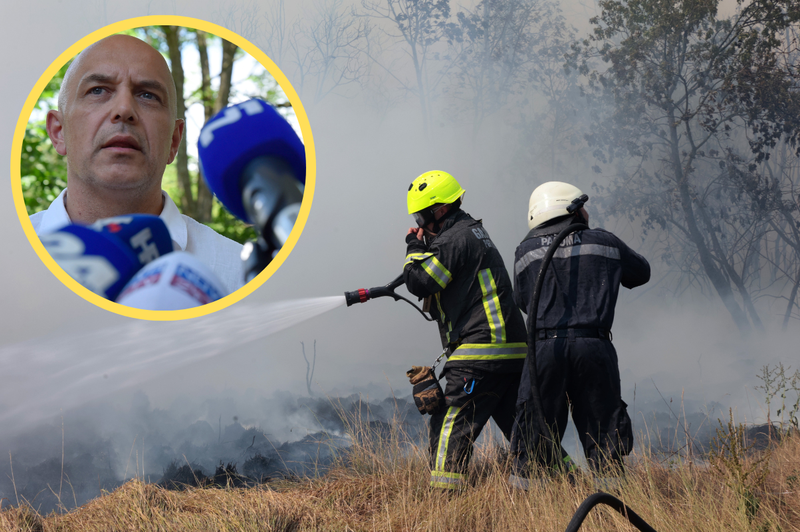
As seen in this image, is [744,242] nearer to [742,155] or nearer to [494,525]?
[742,155]

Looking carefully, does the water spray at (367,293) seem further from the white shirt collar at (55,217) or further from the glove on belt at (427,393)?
the white shirt collar at (55,217)

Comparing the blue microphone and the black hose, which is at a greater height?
the blue microphone

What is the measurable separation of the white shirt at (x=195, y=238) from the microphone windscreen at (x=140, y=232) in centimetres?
7

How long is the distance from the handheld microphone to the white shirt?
160mm

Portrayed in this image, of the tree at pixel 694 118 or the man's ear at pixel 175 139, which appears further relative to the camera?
the tree at pixel 694 118

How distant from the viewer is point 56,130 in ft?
7.12

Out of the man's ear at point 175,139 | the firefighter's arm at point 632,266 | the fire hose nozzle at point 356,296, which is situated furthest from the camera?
the fire hose nozzle at point 356,296

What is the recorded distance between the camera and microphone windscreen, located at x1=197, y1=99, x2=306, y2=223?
8.13 ft

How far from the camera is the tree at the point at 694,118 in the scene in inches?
316

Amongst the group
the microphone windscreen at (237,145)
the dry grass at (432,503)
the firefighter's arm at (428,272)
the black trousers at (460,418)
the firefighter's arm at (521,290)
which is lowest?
the dry grass at (432,503)

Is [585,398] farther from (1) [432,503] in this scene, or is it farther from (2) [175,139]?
(2) [175,139]

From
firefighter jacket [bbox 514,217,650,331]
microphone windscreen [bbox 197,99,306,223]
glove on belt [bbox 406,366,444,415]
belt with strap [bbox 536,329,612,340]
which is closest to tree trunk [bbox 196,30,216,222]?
microphone windscreen [bbox 197,99,306,223]

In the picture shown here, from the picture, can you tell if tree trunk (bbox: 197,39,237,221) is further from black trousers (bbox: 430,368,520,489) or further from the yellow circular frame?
black trousers (bbox: 430,368,520,489)

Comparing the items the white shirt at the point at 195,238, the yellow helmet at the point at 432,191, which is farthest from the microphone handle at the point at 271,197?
the yellow helmet at the point at 432,191
